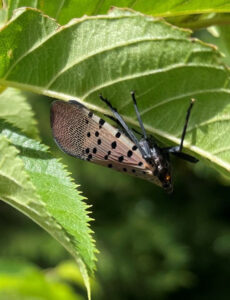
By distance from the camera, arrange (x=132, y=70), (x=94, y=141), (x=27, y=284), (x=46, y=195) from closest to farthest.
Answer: (x=46, y=195)
(x=132, y=70)
(x=94, y=141)
(x=27, y=284)

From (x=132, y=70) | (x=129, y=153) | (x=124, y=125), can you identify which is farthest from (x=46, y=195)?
(x=129, y=153)

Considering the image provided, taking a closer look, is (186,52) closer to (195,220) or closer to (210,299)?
(195,220)

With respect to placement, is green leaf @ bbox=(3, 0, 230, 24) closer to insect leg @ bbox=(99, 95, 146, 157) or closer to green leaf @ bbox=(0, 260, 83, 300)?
insect leg @ bbox=(99, 95, 146, 157)

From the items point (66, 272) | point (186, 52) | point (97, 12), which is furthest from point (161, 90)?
point (66, 272)

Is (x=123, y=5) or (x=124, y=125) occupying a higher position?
(x=123, y=5)

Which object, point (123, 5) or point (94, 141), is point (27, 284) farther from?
point (123, 5)

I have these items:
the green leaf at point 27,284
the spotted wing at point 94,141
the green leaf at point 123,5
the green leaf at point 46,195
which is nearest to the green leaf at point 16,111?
the spotted wing at point 94,141

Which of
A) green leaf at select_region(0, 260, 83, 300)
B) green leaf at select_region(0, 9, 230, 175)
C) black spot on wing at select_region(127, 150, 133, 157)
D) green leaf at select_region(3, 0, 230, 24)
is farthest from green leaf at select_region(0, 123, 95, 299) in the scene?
green leaf at select_region(0, 260, 83, 300)
